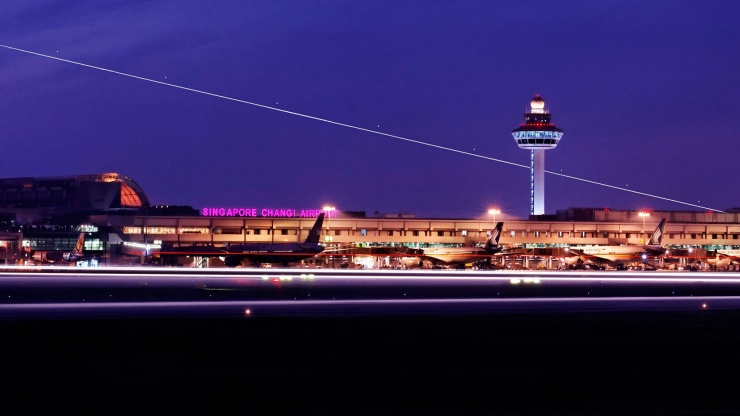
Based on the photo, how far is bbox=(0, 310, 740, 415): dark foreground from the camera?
807 inches

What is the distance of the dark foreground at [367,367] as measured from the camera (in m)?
20.5

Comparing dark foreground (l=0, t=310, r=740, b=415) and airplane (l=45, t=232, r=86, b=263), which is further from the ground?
airplane (l=45, t=232, r=86, b=263)

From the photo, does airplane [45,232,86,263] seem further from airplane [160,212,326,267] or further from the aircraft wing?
airplane [160,212,326,267]

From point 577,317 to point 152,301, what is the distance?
19.2m

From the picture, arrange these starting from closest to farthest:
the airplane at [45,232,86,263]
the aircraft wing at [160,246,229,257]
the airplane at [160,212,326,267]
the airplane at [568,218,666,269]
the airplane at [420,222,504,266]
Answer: the airplane at [160,212,326,267] < the aircraft wing at [160,246,229,257] < the airplane at [420,222,504,266] < the airplane at [45,232,86,263] < the airplane at [568,218,666,269]

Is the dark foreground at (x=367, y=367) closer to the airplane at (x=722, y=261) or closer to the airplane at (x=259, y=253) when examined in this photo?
the airplane at (x=259, y=253)

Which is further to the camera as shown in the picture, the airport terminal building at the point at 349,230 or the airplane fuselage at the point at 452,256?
the airport terminal building at the point at 349,230

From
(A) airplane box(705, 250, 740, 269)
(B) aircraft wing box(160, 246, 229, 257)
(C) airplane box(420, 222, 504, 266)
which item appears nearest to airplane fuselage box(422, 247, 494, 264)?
(C) airplane box(420, 222, 504, 266)

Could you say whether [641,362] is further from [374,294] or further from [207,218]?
[207,218]

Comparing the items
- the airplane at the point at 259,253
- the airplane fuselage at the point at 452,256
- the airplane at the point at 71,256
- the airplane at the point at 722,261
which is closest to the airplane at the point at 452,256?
the airplane fuselage at the point at 452,256

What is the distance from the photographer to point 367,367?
25391 millimetres

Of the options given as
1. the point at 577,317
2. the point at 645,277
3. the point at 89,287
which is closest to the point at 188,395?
the point at 577,317

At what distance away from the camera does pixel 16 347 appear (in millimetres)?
27953

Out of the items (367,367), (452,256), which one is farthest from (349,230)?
(367,367)
